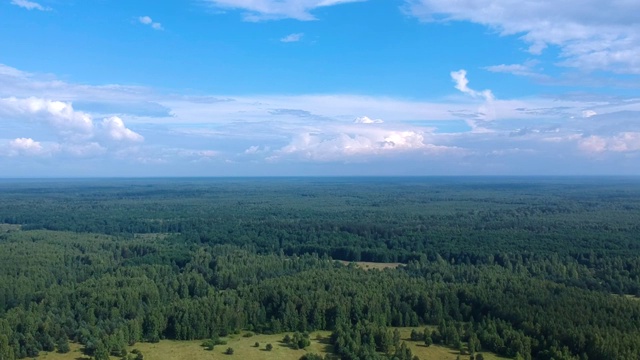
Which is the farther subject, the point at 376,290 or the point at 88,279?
the point at 88,279

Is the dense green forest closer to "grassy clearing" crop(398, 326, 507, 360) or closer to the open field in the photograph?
"grassy clearing" crop(398, 326, 507, 360)

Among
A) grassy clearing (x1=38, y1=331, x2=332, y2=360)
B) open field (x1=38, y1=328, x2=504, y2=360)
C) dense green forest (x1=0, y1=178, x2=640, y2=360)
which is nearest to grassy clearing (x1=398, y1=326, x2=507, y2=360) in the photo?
open field (x1=38, y1=328, x2=504, y2=360)

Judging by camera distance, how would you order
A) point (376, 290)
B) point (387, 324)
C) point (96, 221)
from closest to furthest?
1. point (387, 324)
2. point (376, 290)
3. point (96, 221)

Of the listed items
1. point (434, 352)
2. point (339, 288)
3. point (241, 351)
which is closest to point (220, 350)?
point (241, 351)

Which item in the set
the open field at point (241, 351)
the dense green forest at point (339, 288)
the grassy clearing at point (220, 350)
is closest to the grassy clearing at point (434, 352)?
the open field at point (241, 351)

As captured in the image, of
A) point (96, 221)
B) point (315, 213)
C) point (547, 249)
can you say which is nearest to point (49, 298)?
point (547, 249)

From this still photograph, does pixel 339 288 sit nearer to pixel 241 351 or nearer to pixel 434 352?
pixel 434 352

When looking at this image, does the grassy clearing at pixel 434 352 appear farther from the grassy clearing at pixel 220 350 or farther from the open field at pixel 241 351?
the grassy clearing at pixel 220 350

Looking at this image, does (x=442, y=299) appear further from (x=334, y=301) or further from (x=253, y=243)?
(x=253, y=243)
